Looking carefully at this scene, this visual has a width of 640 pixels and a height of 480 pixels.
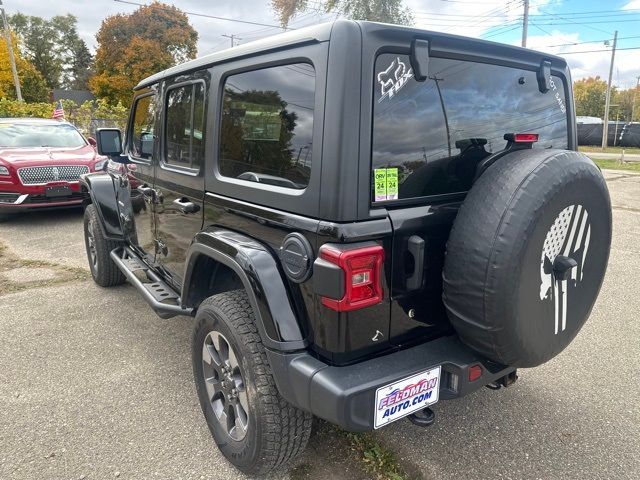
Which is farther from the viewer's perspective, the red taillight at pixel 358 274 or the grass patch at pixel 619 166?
the grass patch at pixel 619 166

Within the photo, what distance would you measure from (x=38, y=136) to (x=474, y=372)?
29.1 ft

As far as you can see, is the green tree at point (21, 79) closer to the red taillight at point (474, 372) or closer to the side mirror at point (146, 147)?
the side mirror at point (146, 147)

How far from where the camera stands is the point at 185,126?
2.73 meters

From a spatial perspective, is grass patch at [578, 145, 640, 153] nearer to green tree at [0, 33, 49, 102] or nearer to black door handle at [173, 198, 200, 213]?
black door handle at [173, 198, 200, 213]

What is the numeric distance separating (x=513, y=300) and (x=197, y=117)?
6.07 ft

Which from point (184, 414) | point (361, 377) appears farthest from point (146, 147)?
point (361, 377)

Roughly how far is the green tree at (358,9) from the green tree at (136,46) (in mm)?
17533

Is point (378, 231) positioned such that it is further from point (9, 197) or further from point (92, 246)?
point (9, 197)

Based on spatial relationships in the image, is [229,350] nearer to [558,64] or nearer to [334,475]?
[334,475]

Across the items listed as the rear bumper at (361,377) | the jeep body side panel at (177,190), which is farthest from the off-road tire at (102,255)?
the rear bumper at (361,377)

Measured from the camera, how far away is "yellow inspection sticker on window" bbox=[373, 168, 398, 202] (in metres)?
1.75

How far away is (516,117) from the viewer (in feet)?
7.32

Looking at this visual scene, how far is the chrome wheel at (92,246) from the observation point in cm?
451

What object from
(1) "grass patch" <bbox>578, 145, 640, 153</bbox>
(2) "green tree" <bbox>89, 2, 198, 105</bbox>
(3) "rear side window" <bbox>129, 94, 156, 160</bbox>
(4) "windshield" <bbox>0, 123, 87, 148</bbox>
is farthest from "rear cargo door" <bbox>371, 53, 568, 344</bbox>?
(2) "green tree" <bbox>89, 2, 198, 105</bbox>
